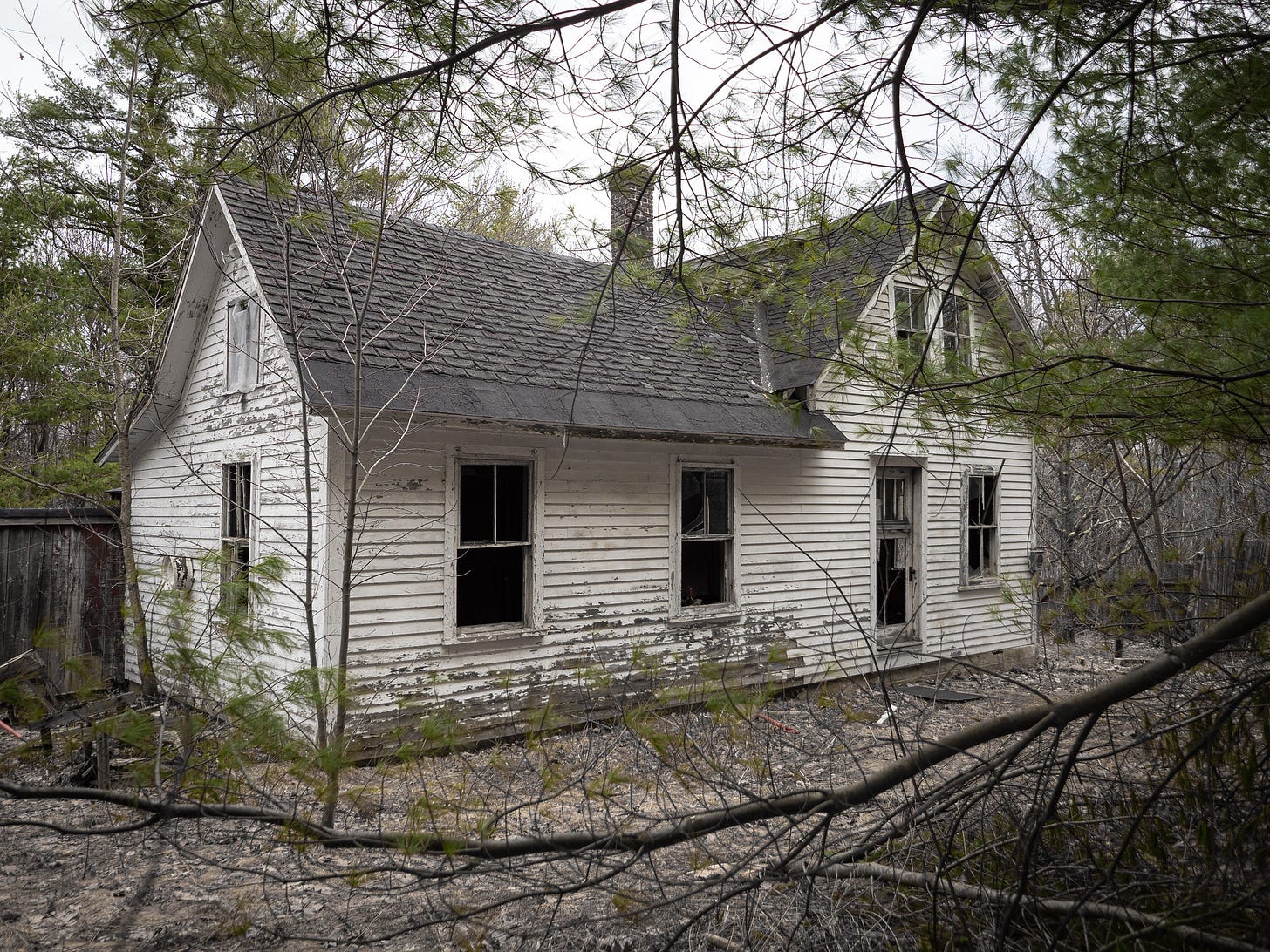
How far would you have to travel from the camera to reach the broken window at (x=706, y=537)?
31.3ft

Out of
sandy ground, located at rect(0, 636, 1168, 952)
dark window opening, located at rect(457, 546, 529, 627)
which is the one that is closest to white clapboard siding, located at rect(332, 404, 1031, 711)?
dark window opening, located at rect(457, 546, 529, 627)

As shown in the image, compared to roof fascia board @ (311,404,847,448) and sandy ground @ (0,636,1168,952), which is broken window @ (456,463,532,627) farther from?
sandy ground @ (0,636,1168,952)

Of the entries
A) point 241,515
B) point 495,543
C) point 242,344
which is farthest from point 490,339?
point 241,515

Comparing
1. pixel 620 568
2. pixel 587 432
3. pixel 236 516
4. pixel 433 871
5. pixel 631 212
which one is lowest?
pixel 433 871

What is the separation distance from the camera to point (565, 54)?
3580 mm

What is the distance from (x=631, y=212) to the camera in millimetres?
4152

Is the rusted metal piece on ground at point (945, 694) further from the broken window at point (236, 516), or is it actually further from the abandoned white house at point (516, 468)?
the broken window at point (236, 516)

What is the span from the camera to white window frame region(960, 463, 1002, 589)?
38.9 ft

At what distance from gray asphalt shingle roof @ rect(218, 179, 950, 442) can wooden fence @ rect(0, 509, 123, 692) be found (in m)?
3.84

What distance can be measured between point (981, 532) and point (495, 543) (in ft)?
24.7

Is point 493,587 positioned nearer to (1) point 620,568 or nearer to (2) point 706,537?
(1) point 620,568

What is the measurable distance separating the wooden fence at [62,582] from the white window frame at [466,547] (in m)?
4.00

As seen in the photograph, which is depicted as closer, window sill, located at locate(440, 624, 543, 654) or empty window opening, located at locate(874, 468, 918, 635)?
window sill, located at locate(440, 624, 543, 654)

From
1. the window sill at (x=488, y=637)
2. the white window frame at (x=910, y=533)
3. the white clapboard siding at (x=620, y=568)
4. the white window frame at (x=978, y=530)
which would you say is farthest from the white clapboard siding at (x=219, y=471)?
the white window frame at (x=978, y=530)
